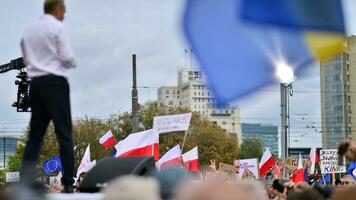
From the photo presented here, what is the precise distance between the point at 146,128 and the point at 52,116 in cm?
5448

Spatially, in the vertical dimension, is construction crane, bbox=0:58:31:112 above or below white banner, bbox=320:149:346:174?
above

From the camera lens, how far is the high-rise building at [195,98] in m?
3.76

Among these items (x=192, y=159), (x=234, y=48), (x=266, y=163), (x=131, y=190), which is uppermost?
(x=234, y=48)

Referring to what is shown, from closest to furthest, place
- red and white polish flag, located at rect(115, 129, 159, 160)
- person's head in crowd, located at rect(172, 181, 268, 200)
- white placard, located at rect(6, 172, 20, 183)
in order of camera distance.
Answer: person's head in crowd, located at rect(172, 181, 268, 200)
white placard, located at rect(6, 172, 20, 183)
red and white polish flag, located at rect(115, 129, 159, 160)

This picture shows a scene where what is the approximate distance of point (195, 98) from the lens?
5680 millimetres

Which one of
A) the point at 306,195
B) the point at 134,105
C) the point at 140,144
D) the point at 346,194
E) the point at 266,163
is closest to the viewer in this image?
the point at 346,194

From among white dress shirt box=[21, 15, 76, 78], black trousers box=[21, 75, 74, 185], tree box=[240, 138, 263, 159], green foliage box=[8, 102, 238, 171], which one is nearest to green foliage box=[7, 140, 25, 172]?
green foliage box=[8, 102, 238, 171]

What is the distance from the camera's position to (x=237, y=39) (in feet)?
11.7

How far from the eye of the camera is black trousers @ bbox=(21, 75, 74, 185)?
5.32 meters

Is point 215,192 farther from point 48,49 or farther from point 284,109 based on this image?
point 284,109

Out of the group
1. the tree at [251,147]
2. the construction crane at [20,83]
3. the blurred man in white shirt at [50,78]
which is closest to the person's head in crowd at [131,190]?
the blurred man in white shirt at [50,78]

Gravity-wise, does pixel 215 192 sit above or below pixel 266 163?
above

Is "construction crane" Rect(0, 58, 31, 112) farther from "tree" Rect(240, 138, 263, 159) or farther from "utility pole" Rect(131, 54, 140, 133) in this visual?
"tree" Rect(240, 138, 263, 159)

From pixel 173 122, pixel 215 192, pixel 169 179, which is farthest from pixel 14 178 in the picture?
pixel 215 192
